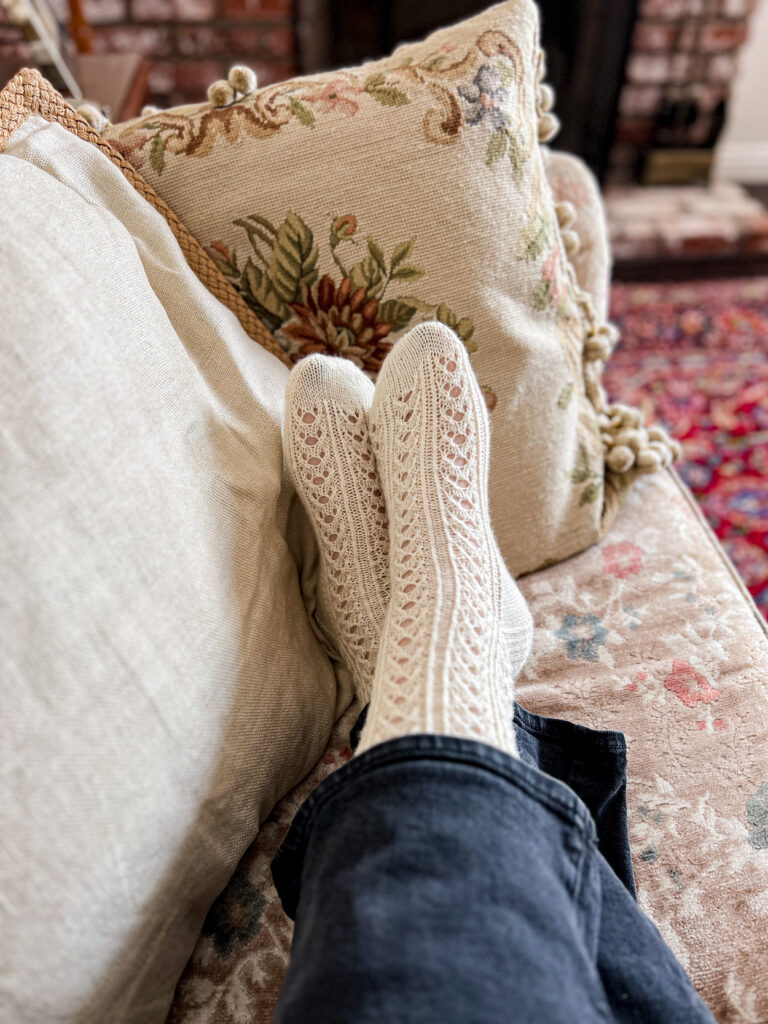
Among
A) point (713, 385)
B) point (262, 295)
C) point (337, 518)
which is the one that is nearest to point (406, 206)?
point (262, 295)

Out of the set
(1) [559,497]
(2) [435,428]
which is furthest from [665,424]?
(2) [435,428]

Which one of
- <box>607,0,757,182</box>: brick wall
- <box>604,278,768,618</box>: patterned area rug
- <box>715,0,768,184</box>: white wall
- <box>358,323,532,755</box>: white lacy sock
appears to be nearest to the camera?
<box>358,323,532,755</box>: white lacy sock

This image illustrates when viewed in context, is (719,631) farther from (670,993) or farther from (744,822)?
(670,993)

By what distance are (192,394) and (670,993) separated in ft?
1.68

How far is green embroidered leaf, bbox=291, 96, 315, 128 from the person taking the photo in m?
0.68

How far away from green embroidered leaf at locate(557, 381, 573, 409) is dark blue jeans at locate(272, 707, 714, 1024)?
0.41 m

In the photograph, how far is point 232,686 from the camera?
20.9 inches

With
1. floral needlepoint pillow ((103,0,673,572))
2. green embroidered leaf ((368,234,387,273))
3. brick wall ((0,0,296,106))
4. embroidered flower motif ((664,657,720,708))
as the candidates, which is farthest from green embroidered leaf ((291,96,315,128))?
brick wall ((0,0,296,106))

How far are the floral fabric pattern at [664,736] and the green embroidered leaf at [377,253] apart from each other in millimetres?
348

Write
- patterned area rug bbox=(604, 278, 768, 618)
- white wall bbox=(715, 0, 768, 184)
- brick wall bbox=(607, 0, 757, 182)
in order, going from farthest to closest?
1. white wall bbox=(715, 0, 768, 184)
2. brick wall bbox=(607, 0, 757, 182)
3. patterned area rug bbox=(604, 278, 768, 618)

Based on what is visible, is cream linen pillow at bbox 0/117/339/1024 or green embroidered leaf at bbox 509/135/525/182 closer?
cream linen pillow at bbox 0/117/339/1024

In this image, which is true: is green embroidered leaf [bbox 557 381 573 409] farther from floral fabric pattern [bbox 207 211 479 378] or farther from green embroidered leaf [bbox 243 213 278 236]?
green embroidered leaf [bbox 243 213 278 236]

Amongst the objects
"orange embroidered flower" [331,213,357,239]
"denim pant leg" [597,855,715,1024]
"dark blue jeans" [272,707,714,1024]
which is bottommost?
"denim pant leg" [597,855,715,1024]

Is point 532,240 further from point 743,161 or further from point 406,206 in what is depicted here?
point 743,161
